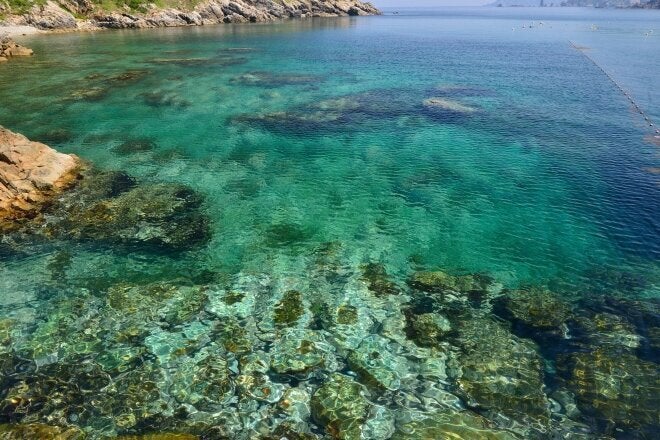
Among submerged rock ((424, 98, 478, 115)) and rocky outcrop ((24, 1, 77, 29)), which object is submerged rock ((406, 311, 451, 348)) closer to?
submerged rock ((424, 98, 478, 115))

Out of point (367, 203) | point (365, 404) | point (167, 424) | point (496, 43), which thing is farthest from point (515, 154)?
point (496, 43)

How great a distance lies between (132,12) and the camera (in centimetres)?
12788

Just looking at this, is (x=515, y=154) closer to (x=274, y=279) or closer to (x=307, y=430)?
(x=274, y=279)

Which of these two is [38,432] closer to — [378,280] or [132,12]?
[378,280]

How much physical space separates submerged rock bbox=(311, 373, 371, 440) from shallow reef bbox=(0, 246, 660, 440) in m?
0.05

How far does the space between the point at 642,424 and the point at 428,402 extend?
6.88 m

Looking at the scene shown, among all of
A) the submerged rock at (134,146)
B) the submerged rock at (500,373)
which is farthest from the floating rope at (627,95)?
the submerged rock at (134,146)

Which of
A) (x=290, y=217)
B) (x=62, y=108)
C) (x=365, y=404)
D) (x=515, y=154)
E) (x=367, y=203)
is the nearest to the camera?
(x=365, y=404)

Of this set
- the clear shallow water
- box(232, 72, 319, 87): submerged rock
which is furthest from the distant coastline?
box(232, 72, 319, 87): submerged rock

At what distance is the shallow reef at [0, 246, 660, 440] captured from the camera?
13.1m

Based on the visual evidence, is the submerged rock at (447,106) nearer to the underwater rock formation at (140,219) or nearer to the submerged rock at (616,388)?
the underwater rock formation at (140,219)

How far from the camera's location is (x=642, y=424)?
1320 cm

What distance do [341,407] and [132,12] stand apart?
149171 mm

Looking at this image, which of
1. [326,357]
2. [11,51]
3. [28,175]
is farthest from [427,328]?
[11,51]
